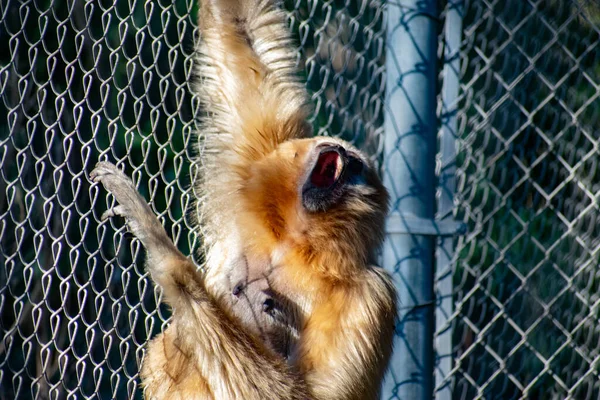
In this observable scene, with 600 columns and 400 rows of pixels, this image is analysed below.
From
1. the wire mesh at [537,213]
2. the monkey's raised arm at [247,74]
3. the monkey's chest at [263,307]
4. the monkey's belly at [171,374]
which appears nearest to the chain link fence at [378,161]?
the wire mesh at [537,213]

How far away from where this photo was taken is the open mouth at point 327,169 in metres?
3.65

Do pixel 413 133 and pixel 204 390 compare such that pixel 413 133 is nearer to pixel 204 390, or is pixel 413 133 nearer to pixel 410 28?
pixel 410 28

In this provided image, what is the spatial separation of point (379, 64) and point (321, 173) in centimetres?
147

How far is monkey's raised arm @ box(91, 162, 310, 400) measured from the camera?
2963mm

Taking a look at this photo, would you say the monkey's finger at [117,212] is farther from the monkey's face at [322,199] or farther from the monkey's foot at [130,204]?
the monkey's face at [322,199]

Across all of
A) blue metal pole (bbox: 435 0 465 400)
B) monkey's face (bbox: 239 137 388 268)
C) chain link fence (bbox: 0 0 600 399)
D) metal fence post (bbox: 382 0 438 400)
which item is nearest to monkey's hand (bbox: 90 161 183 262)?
monkey's face (bbox: 239 137 388 268)

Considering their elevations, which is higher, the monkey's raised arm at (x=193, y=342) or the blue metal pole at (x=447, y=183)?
the blue metal pole at (x=447, y=183)

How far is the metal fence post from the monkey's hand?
119 centimetres

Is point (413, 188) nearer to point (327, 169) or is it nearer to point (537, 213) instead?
point (327, 169)

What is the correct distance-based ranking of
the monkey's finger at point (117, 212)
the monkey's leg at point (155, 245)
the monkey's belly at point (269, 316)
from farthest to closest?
1. the monkey's belly at point (269, 316)
2. the monkey's finger at point (117, 212)
3. the monkey's leg at point (155, 245)

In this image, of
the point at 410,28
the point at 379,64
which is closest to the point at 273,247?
the point at 410,28

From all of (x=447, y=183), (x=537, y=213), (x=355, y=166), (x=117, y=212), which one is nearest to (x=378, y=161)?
(x=447, y=183)

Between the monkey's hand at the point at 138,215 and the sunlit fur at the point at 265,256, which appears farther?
the sunlit fur at the point at 265,256

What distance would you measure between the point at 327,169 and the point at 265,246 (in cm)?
50
